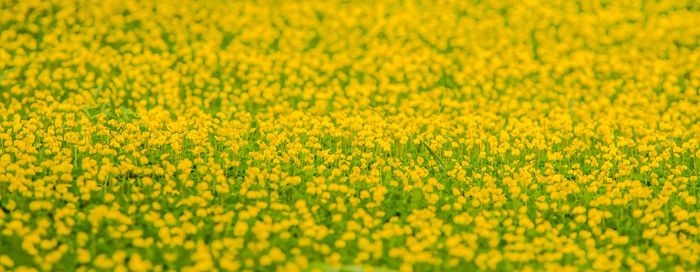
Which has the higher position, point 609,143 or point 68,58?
point 68,58

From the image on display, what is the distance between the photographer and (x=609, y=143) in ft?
25.3

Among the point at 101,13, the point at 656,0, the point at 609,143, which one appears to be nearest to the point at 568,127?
the point at 609,143

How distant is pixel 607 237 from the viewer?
5.66 meters

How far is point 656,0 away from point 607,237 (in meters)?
9.14

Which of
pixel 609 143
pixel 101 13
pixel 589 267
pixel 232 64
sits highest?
pixel 101 13

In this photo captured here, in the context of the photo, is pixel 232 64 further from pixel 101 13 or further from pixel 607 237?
pixel 607 237

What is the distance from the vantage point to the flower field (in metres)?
5.34

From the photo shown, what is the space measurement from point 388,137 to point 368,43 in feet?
12.6

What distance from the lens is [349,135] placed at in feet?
25.2

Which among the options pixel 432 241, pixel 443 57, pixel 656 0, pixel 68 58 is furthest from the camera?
pixel 656 0

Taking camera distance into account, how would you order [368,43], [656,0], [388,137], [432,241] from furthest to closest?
[656,0], [368,43], [388,137], [432,241]

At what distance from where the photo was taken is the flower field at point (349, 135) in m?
5.34

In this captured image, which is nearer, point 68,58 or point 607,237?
point 607,237

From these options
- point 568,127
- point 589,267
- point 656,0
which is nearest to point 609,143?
point 568,127
